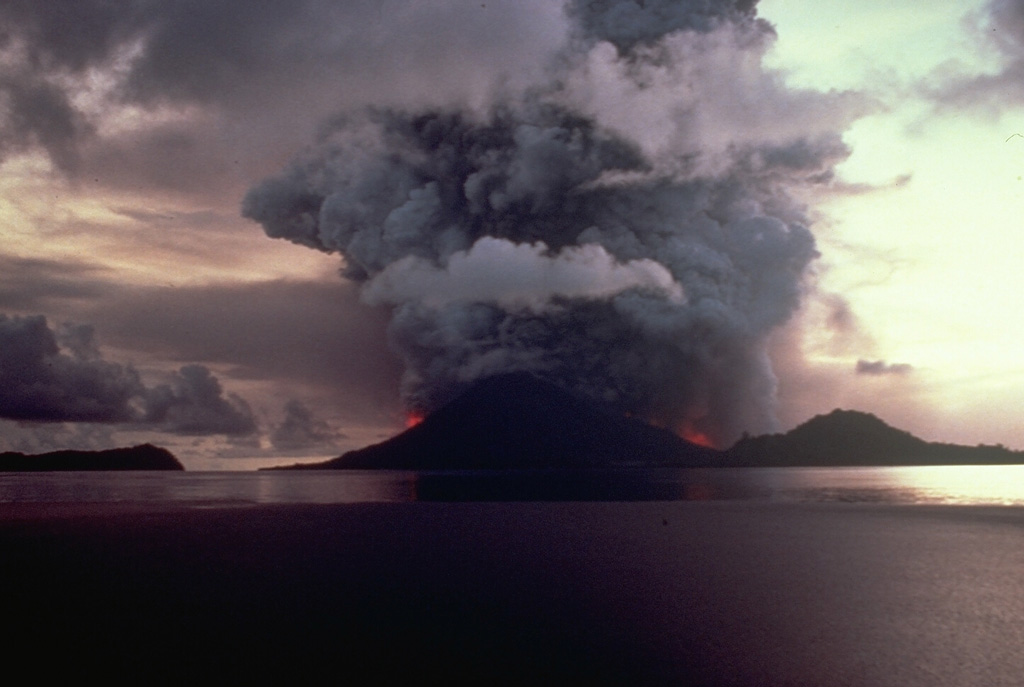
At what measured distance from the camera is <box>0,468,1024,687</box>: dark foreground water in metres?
14.6

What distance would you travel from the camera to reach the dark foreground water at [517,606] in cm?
1455

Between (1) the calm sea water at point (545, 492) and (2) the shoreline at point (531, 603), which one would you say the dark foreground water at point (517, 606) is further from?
(1) the calm sea water at point (545, 492)

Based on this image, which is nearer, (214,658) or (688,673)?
(688,673)

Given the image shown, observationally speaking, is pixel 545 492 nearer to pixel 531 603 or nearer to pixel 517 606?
pixel 531 603

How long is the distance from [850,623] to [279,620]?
41.7 feet

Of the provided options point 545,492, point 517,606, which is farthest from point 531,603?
point 545,492

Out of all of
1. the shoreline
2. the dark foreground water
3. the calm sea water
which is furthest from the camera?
the calm sea water

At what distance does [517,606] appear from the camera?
20.1 metres

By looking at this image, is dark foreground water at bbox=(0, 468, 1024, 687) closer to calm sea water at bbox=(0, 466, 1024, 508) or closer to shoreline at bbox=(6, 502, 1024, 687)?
shoreline at bbox=(6, 502, 1024, 687)

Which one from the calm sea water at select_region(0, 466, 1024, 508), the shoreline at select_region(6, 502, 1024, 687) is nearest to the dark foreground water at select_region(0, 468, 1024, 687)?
the shoreline at select_region(6, 502, 1024, 687)

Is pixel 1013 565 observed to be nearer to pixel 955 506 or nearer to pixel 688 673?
pixel 688 673

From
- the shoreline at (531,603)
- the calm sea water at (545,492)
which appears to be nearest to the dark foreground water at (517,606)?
the shoreline at (531,603)

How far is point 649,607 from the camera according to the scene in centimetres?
1983

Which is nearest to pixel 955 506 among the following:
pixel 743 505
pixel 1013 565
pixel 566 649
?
pixel 743 505
